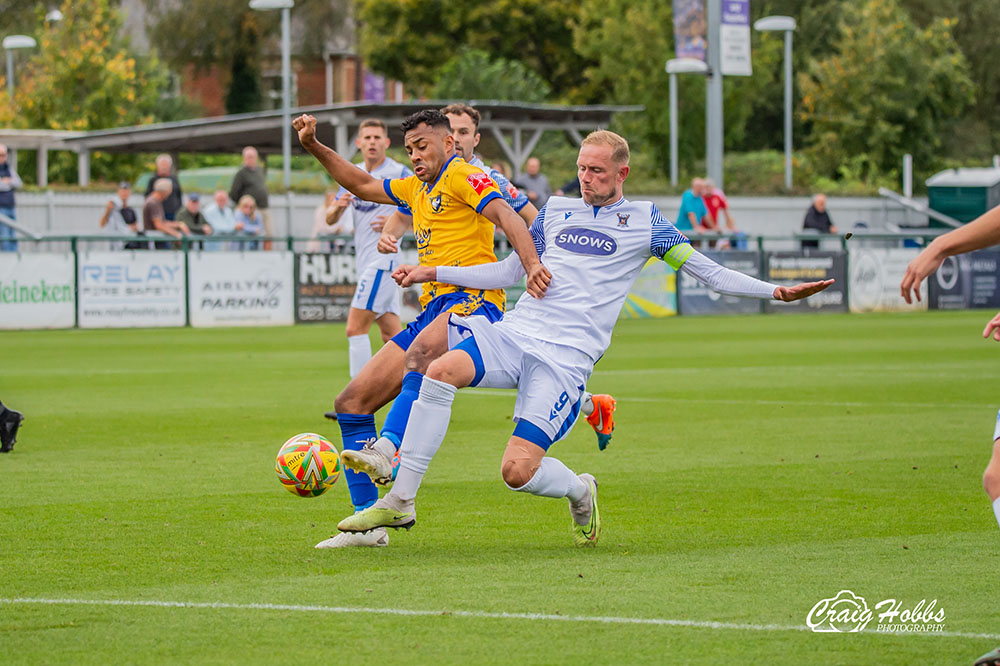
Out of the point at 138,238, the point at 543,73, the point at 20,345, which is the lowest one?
the point at 20,345

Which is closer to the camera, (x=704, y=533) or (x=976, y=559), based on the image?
(x=976, y=559)

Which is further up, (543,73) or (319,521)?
(543,73)

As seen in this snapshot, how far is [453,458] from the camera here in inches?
412

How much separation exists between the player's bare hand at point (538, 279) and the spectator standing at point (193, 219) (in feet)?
65.1

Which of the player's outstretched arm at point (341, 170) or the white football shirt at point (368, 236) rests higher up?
the player's outstretched arm at point (341, 170)

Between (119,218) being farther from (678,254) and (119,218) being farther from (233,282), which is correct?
(678,254)

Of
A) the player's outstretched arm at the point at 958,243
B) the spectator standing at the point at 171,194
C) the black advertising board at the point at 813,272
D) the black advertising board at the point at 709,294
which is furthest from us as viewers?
the black advertising board at the point at 813,272

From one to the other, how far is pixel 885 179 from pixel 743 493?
142ft

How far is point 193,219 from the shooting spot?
2658 centimetres

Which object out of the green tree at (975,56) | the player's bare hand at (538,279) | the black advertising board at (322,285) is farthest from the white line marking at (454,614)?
the green tree at (975,56)

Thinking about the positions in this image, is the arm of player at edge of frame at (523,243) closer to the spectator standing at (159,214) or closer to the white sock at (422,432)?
the white sock at (422,432)

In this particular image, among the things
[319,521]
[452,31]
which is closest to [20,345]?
[319,521]

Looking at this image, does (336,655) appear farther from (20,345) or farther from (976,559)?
(20,345)

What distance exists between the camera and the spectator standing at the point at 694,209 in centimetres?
2875
